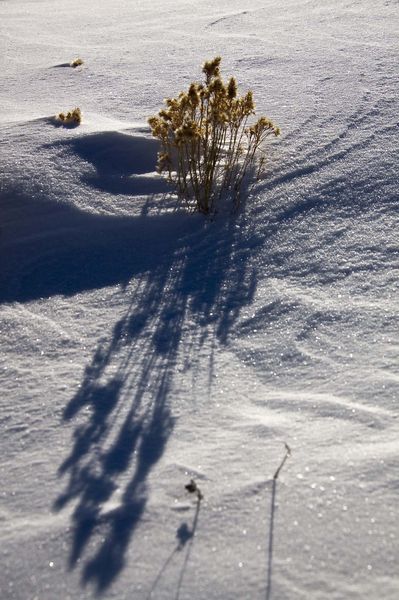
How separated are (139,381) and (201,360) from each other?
229 mm

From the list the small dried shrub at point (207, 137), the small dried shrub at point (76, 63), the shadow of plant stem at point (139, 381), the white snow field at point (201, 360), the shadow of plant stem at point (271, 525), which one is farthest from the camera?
the small dried shrub at point (76, 63)

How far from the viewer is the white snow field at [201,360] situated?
5.44 feet

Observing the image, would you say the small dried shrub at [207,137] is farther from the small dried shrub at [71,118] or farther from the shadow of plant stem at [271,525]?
the shadow of plant stem at [271,525]

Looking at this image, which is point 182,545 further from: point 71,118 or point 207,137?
point 71,118

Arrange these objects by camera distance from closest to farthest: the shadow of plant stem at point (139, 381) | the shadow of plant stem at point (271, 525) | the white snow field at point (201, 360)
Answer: the shadow of plant stem at point (271, 525) < the white snow field at point (201, 360) < the shadow of plant stem at point (139, 381)

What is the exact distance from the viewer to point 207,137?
338 cm

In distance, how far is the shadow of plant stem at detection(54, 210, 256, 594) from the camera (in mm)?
1760

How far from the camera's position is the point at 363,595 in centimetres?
152

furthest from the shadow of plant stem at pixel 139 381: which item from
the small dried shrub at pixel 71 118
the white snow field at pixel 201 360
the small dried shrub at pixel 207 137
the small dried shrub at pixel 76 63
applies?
the small dried shrub at pixel 76 63

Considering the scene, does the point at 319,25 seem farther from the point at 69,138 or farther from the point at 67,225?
the point at 67,225

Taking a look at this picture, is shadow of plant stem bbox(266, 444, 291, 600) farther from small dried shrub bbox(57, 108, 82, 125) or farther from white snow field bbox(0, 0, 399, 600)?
small dried shrub bbox(57, 108, 82, 125)

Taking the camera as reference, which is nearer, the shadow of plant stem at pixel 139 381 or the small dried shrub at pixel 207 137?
the shadow of plant stem at pixel 139 381

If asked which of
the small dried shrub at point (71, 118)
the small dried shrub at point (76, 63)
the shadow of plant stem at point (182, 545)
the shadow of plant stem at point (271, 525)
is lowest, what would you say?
the shadow of plant stem at point (182, 545)

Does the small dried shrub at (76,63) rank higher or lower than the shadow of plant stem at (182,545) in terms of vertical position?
higher
